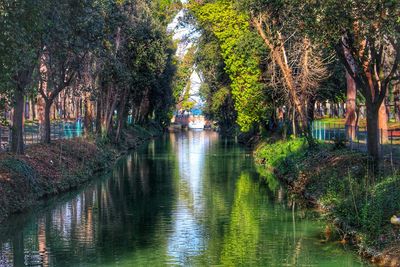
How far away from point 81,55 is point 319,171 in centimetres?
1706

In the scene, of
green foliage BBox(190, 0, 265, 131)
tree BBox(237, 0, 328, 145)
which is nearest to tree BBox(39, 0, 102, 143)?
tree BBox(237, 0, 328, 145)

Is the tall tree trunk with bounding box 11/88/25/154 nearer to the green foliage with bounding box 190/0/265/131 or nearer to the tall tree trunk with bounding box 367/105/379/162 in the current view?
the tall tree trunk with bounding box 367/105/379/162

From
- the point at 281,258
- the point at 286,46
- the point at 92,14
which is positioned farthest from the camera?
the point at 286,46

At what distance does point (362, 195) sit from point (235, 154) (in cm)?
3930

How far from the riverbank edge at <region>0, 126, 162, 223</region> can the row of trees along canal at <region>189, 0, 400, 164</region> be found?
12.0 meters

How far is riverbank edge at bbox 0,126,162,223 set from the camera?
27.0 m

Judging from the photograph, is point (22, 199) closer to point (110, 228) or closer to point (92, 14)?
point (110, 228)

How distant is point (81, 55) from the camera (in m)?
40.4

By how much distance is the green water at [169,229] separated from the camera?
1898 cm

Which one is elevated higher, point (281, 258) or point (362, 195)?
point (362, 195)

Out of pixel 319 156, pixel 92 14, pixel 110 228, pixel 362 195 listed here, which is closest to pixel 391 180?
pixel 362 195

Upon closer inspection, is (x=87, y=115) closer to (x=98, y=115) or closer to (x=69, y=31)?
(x=98, y=115)

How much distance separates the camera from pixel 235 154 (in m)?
61.1

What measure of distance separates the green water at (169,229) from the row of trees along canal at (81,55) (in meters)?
4.78
